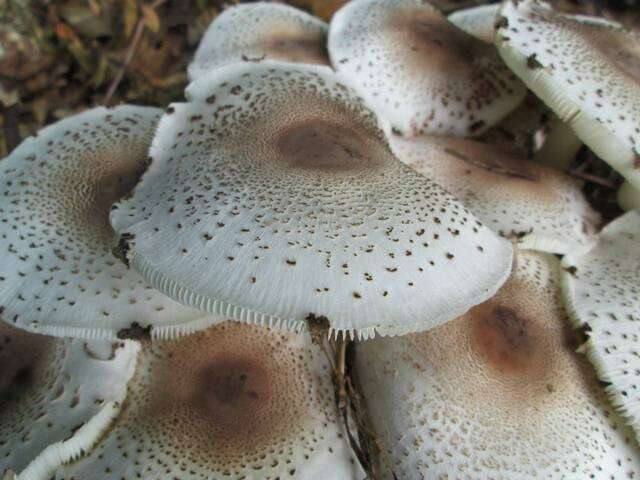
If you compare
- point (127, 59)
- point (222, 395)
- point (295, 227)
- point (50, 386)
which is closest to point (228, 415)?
point (222, 395)

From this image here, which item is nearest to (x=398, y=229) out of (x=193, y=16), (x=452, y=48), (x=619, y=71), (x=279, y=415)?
(x=279, y=415)

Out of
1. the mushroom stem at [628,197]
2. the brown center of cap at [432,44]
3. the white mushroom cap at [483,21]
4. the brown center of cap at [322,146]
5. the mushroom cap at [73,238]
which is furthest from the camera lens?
the white mushroom cap at [483,21]

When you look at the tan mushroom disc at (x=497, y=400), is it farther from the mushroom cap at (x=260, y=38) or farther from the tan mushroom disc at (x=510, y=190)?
the mushroom cap at (x=260, y=38)

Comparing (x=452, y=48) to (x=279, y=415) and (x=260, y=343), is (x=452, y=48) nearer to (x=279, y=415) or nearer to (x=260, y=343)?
(x=260, y=343)

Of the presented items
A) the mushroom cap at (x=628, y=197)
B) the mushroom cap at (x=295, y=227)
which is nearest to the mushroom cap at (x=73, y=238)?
the mushroom cap at (x=295, y=227)

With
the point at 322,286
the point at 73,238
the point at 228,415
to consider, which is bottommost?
the point at 228,415

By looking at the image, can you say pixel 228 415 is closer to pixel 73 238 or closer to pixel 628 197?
pixel 73 238

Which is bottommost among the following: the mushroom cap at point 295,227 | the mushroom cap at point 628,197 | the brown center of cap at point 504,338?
the brown center of cap at point 504,338
